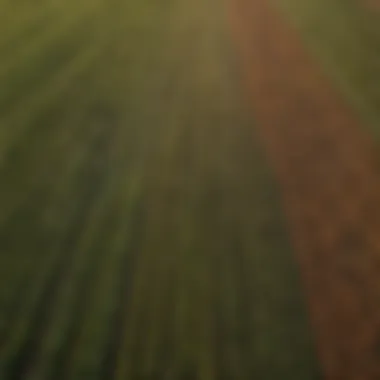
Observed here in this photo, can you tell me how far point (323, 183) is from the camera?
0.47 metres

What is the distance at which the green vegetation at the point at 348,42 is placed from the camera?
53cm

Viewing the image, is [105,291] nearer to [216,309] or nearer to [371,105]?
[216,309]

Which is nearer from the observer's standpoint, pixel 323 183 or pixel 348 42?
pixel 323 183

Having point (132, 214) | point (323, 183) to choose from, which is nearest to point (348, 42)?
point (323, 183)

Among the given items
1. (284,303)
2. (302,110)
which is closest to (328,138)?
(302,110)

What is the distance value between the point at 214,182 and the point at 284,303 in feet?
0.35

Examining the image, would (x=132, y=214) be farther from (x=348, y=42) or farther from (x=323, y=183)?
(x=348, y=42)

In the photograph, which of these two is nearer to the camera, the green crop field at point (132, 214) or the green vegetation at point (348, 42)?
the green crop field at point (132, 214)

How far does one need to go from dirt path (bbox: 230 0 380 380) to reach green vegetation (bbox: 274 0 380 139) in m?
0.01

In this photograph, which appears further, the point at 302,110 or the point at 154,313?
the point at 302,110

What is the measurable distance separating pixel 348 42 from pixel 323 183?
0.60 feet

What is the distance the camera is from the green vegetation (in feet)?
1.73

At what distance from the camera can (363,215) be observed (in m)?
0.45

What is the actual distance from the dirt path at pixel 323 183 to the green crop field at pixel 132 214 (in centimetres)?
2
